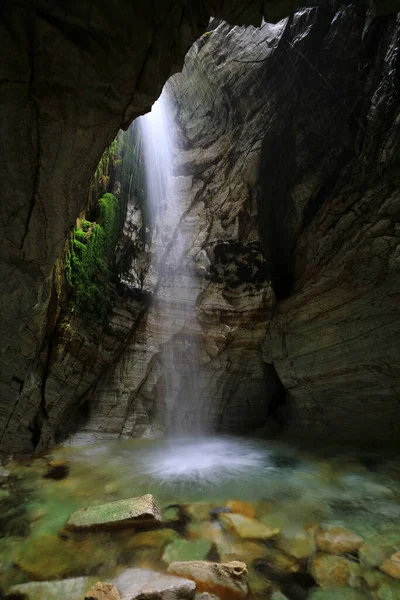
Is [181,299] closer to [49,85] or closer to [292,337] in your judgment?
[292,337]

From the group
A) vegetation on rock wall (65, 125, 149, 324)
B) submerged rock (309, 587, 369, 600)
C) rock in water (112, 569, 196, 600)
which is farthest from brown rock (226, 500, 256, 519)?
vegetation on rock wall (65, 125, 149, 324)

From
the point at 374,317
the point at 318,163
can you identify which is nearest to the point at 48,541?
the point at 374,317

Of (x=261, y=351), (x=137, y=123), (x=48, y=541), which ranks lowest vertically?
(x=48, y=541)

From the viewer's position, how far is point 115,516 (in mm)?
4051

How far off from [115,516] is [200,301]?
666 centimetres

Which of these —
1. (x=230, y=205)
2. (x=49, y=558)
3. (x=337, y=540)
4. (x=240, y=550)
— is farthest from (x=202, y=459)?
(x=230, y=205)

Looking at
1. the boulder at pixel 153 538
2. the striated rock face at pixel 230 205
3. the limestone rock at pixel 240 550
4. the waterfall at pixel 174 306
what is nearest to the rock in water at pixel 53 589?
the boulder at pixel 153 538

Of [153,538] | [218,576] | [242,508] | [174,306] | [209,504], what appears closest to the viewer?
[218,576]

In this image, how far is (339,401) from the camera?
8.32 meters

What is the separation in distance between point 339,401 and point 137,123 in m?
11.5

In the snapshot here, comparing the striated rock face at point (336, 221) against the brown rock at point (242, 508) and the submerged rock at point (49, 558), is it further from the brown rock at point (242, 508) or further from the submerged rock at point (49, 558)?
the submerged rock at point (49, 558)

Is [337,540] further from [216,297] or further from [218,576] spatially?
[216,297]

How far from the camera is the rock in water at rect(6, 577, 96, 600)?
286 cm

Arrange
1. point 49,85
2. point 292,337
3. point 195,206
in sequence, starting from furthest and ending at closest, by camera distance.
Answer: point 195,206
point 292,337
point 49,85
